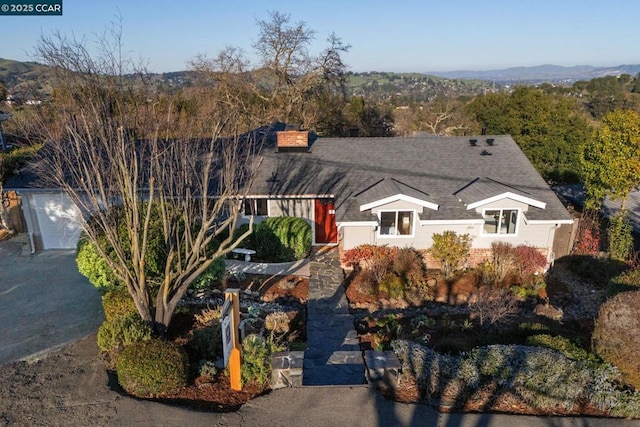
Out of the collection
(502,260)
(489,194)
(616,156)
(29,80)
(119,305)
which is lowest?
(502,260)

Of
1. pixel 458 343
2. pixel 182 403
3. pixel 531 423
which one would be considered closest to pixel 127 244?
pixel 182 403

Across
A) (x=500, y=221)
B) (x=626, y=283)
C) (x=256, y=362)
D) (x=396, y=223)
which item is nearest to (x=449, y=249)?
(x=396, y=223)

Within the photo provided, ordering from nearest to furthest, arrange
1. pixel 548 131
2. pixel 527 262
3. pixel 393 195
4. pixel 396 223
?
pixel 393 195 → pixel 527 262 → pixel 396 223 → pixel 548 131

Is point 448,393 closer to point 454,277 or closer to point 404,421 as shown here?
point 404,421

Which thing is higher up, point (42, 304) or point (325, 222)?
point (325, 222)

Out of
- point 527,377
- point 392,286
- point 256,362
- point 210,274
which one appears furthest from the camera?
point 392,286

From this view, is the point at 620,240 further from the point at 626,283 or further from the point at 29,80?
the point at 29,80

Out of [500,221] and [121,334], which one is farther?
[500,221]
